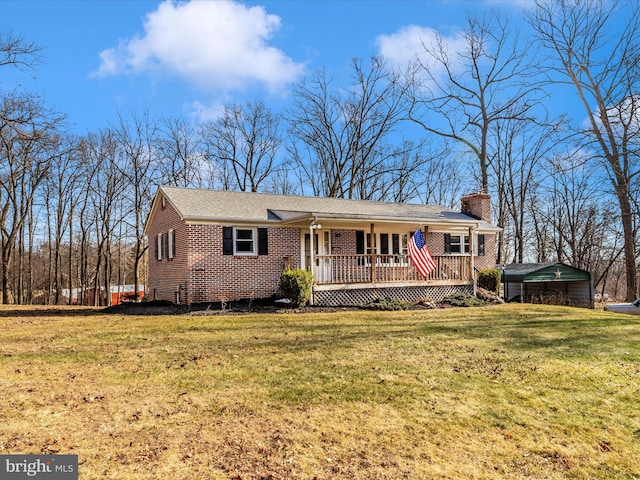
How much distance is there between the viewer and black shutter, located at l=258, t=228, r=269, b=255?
15.6 m

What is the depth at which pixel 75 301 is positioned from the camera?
105 ft

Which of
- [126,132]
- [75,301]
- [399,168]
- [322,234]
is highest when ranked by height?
[126,132]

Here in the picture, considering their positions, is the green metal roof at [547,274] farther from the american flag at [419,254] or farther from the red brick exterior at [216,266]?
the red brick exterior at [216,266]

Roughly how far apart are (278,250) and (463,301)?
22.9 ft

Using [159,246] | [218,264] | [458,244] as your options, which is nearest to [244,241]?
[218,264]

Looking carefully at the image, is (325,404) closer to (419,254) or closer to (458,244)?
(419,254)

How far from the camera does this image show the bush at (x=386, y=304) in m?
14.2

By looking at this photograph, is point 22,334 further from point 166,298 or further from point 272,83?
point 272,83

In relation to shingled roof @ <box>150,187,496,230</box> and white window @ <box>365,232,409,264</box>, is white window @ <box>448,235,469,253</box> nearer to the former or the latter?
shingled roof @ <box>150,187,496,230</box>

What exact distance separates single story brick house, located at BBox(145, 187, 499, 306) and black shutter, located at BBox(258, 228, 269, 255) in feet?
0.12

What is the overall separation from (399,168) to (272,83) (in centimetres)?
1151

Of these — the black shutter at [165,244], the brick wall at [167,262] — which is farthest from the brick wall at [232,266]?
the black shutter at [165,244]

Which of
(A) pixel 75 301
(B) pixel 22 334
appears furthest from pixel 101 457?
(A) pixel 75 301

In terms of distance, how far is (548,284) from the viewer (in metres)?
22.5
